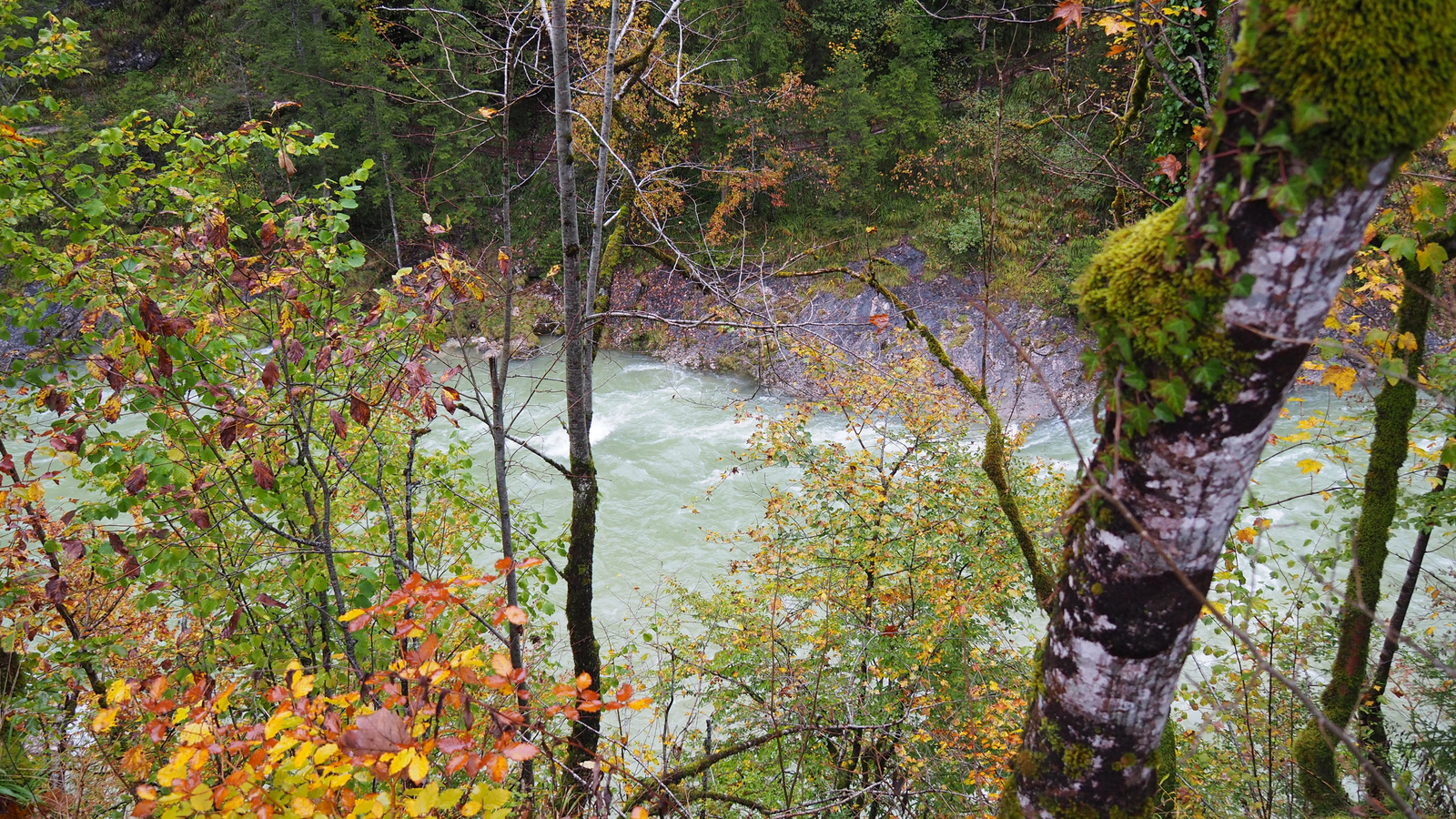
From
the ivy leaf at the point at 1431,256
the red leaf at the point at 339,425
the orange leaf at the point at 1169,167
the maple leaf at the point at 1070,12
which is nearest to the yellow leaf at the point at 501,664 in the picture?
the red leaf at the point at 339,425

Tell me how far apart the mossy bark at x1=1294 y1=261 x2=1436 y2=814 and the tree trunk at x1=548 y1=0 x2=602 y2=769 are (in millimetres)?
4530

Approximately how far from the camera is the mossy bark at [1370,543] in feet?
13.1

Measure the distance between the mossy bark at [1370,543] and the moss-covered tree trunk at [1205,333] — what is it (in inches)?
134

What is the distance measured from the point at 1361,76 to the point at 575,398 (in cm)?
397

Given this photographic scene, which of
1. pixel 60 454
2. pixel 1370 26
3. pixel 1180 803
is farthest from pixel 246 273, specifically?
pixel 1180 803

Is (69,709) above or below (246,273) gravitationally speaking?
below

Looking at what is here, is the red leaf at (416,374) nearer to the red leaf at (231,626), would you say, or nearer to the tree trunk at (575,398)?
the tree trunk at (575,398)

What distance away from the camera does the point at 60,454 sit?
3316 millimetres

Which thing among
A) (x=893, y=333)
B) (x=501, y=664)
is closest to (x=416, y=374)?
(x=501, y=664)

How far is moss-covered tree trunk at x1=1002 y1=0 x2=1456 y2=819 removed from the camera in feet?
4.00

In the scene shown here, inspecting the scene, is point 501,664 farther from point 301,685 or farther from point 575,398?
point 575,398

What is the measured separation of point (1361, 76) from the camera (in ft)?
3.93

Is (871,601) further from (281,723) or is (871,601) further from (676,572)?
(281,723)

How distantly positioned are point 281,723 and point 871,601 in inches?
196
